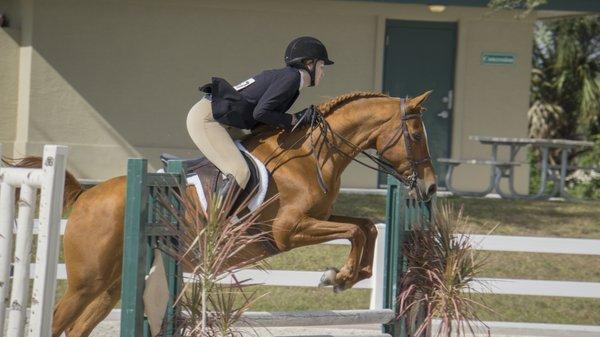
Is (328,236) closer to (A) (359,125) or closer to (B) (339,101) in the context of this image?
(A) (359,125)

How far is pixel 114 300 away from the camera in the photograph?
6.30 metres

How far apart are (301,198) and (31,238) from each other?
2.19 meters

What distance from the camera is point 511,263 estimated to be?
11.1 m

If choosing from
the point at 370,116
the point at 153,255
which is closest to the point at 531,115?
the point at 370,116

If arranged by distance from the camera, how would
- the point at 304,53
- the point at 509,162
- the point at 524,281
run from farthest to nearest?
the point at 509,162
the point at 524,281
the point at 304,53

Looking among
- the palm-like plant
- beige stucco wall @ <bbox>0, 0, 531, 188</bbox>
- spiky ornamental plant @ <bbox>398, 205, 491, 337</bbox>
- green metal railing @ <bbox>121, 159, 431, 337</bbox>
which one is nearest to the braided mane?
spiky ornamental plant @ <bbox>398, 205, 491, 337</bbox>

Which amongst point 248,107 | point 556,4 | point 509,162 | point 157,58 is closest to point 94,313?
point 248,107

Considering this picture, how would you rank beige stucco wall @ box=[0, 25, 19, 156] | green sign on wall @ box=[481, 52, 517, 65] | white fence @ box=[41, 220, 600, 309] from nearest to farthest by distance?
white fence @ box=[41, 220, 600, 309]
beige stucco wall @ box=[0, 25, 19, 156]
green sign on wall @ box=[481, 52, 517, 65]

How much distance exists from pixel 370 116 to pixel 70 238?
75.6 inches

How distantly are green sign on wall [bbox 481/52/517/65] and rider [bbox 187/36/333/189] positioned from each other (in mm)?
8895

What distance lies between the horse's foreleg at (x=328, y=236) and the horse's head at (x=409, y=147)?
52 centimetres

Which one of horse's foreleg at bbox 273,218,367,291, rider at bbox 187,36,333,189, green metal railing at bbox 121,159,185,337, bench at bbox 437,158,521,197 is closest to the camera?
green metal railing at bbox 121,159,185,337

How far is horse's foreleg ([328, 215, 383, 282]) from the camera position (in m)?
6.05

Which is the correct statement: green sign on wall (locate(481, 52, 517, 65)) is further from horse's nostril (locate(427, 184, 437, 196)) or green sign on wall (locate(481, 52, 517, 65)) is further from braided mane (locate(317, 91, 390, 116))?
horse's nostril (locate(427, 184, 437, 196))
